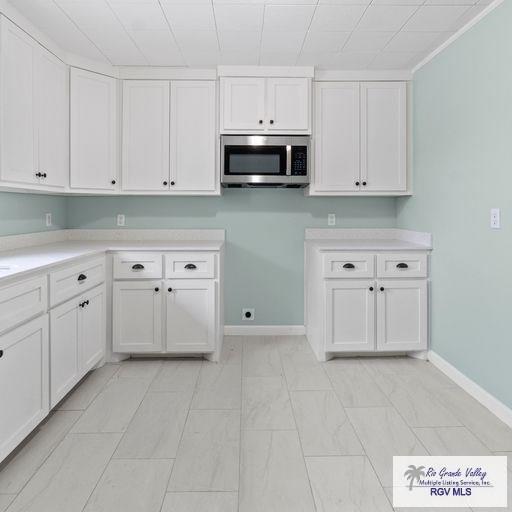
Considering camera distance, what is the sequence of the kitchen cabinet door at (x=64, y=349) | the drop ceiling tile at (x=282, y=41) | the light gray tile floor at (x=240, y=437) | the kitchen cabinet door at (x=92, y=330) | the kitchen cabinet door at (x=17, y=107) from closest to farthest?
the light gray tile floor at (x=240, y=437)
the kitchen cabinet door at (x=64, y=349)
the kitchen cabinet door at (x=17, y=107)
the kitchen cabinet door at (x=92, y=330)
the drop ceiling tile at (x=282, y=41)

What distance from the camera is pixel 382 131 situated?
136 inches

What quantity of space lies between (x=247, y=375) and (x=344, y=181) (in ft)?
5.72

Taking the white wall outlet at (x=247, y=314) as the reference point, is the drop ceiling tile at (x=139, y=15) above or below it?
above

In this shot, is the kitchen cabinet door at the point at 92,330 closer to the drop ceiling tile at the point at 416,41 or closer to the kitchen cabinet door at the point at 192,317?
the kitchen cabinet door at the point at 192,317

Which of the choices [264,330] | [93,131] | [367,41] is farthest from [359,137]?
[93,131]

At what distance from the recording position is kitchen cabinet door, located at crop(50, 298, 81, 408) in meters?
2.24

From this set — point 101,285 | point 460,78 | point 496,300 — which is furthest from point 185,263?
point 460,78

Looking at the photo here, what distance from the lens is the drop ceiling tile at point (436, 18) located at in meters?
2.41

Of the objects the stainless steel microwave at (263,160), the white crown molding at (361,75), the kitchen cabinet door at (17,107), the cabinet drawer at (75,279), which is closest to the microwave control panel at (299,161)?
the stainless steel microwave at (263,160)

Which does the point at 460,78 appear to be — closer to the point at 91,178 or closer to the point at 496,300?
the point at 496,300

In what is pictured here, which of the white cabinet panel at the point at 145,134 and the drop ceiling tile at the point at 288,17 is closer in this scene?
the drop ceiling tile at the point at 288,17

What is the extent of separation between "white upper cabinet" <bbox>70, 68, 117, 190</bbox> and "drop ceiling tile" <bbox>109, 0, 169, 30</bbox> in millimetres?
730

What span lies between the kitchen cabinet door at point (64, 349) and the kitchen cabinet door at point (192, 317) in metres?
0.71

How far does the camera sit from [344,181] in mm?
3479
